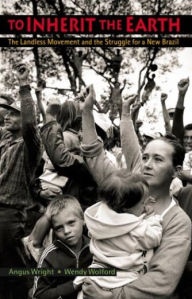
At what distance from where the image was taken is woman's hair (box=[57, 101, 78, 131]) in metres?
2.70

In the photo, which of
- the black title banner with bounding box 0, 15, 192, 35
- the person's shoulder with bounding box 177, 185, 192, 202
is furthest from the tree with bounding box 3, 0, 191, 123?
the person's shoulder with bounding box 177, 185, 192, 202

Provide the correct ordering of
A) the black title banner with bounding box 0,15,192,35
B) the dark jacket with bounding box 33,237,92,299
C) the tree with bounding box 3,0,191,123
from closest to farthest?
the dark jacket with bounding box 33,237,92,299
the black title banner with bounding box 0,15,192,35
the tree with bounding box 3,0,191,123

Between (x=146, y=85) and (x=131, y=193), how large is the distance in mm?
5139

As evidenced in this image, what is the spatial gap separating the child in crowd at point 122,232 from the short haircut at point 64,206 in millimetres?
386

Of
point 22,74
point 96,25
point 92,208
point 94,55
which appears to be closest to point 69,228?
point 92,208

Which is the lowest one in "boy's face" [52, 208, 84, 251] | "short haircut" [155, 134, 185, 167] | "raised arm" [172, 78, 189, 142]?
"boy's face" [52, 208, 84, 251]

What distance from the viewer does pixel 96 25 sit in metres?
3.12

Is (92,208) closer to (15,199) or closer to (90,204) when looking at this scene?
(90,204)

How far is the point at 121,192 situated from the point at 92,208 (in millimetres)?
161

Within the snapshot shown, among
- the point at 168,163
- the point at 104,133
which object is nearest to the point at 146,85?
the point at 104,133

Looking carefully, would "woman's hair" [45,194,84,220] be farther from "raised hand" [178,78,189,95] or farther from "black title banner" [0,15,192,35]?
"black title banner" [0,15,192,35]

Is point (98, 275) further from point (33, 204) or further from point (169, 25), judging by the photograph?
point (169, 25)

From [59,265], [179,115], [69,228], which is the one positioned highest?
[179,115]

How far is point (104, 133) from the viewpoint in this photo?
2.72m
